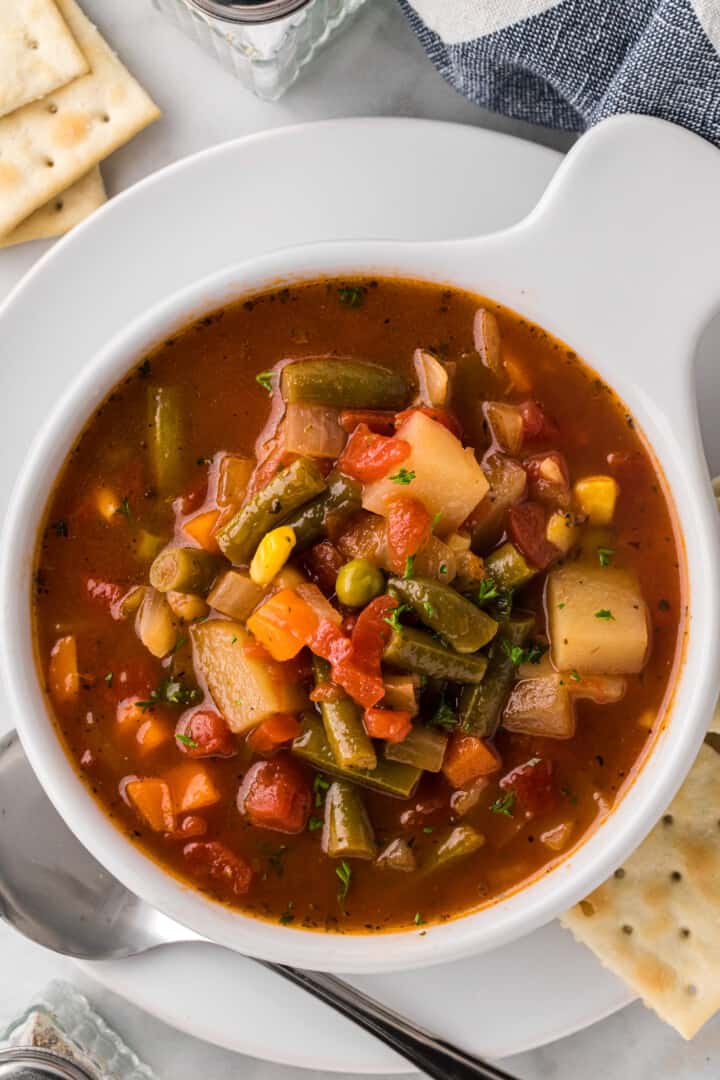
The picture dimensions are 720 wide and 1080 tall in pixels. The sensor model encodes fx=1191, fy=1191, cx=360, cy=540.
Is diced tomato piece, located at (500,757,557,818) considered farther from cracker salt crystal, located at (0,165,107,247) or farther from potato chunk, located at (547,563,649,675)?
cracker salt crystal, located at (0,165,107,247)

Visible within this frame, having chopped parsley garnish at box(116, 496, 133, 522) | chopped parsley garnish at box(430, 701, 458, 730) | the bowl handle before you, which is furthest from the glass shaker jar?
chopped parsley garnish at box(430, 701, 458, 730)

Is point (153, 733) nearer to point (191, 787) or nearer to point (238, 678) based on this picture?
point (191, 787)

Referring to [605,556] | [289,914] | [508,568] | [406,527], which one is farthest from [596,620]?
[289,914]

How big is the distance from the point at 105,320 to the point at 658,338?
1950 millimetres

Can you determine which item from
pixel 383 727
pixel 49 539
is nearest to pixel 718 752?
pixel 383 727

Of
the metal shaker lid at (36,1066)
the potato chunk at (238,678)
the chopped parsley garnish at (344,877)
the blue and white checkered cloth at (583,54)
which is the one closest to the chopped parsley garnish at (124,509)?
the potato chunk at (238,678)

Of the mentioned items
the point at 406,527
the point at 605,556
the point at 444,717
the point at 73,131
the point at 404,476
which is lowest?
the point at 444,717

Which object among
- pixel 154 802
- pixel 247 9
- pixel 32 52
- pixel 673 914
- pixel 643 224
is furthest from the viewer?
pixel 32 52

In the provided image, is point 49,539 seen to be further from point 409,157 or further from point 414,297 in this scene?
point 409,157

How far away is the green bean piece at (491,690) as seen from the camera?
12.5 feet

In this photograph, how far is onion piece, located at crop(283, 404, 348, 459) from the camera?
3.76m

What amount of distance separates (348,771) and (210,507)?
0.96 m

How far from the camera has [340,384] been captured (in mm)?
3729

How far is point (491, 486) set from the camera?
3777 millimetres
